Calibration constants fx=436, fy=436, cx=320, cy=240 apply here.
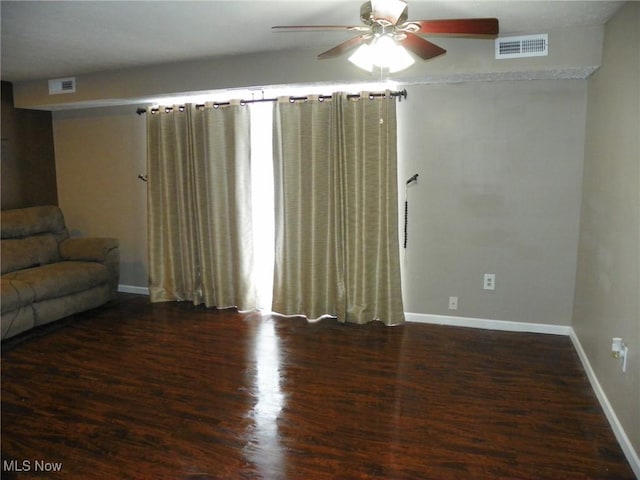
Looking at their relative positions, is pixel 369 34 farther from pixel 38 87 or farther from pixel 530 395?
pixel 38 87

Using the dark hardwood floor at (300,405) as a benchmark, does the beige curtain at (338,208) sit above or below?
above

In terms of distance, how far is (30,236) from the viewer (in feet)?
13.9

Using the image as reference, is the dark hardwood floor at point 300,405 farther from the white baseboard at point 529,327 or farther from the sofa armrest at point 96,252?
the sofa armrest at point 96,252

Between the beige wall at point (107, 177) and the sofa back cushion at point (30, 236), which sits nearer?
the sofa back cushion at point (30, 236)

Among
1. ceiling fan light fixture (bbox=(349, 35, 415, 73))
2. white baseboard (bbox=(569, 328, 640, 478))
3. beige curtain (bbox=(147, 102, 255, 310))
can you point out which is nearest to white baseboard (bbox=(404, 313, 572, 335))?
white baseboard (bbox=(569, 328, 640, 478))

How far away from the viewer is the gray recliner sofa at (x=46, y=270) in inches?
138

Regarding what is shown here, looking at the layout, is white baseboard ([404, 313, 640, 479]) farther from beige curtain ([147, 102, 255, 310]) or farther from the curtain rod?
the curtain rod

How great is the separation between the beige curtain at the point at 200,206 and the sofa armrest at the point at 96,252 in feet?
1.10

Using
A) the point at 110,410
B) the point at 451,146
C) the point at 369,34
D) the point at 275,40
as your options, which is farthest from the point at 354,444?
the point at 275,40

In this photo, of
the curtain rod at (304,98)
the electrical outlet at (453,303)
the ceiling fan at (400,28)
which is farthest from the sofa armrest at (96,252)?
the electrical outlet at (453,303)

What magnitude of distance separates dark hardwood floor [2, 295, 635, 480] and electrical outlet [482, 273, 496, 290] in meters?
0.40

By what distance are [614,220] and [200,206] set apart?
3315 mm

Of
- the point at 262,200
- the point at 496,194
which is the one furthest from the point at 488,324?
the point at 262,200

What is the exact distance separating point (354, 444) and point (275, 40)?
2.71m
